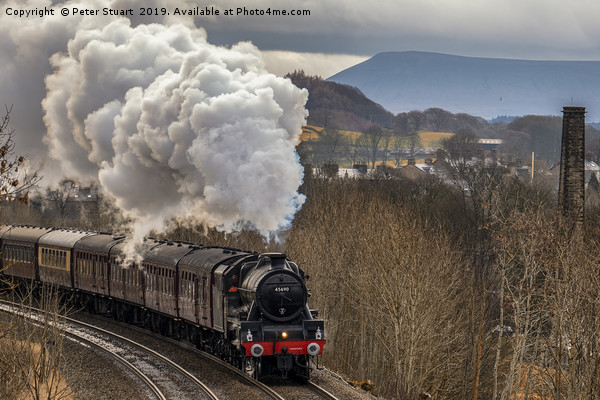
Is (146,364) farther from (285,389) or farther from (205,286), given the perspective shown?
(285,389)

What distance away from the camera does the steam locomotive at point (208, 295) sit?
79.4 feet

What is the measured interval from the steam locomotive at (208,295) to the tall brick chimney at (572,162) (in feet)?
115

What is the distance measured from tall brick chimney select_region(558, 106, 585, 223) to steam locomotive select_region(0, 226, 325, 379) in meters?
35.0

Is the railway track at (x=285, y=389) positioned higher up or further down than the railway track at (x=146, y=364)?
higher up

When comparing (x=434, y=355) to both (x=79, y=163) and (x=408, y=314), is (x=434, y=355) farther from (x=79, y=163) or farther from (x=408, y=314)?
(x=79, y=163)

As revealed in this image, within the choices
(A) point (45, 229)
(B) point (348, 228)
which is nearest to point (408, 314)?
(B) point (348, 228)

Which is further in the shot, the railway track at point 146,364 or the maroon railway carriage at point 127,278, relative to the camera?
the maroon railway carriage at point 127,278

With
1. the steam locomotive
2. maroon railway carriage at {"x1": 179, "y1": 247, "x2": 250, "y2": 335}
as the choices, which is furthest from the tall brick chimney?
maroon railway carriage at {"x1": 179, "y1": 247, "x2": 250, "y2": 335}

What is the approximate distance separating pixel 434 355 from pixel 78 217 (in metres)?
69.5

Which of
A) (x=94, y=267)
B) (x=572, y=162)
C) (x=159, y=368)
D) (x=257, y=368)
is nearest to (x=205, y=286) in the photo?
(x=159, y=368)

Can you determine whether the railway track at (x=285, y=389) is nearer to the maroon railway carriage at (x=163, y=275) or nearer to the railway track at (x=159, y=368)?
the railway track at (x=159, y=368)

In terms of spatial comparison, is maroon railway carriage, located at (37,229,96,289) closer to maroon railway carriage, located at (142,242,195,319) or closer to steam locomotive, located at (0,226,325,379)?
steam locomotive, located at (0,226,325,379)

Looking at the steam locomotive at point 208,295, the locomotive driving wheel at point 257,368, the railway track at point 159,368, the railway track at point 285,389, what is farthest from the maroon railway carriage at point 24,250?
the locomotive driving wheel at point 257,368

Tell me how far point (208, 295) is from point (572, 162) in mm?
43512
